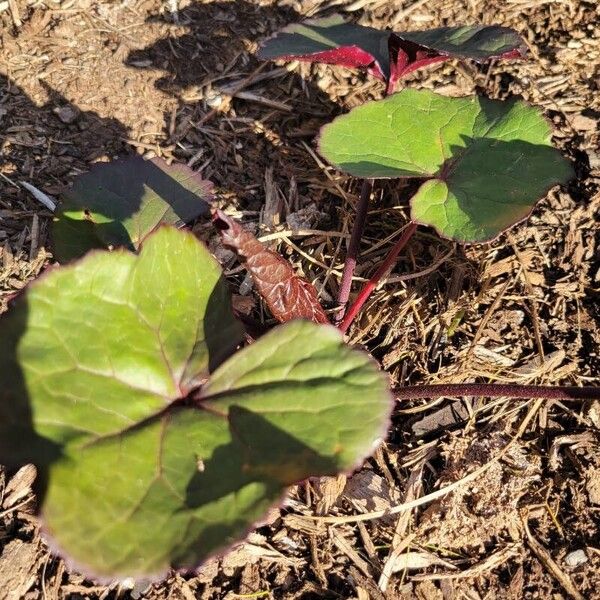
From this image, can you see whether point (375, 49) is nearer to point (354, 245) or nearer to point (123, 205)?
point (354, 245)

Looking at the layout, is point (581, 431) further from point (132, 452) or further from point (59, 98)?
point (59, 98)

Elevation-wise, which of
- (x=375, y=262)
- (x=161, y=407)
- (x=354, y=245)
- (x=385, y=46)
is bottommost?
(x=375, y=262)

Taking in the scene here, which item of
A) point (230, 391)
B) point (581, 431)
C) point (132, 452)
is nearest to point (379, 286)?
point (581, 431)

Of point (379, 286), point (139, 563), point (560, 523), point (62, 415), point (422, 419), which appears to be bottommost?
point (560, 523)

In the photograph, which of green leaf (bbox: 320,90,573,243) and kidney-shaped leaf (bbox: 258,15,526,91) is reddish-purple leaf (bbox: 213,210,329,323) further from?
kidney-shaped leaf (bbox: 258,15,526,91)

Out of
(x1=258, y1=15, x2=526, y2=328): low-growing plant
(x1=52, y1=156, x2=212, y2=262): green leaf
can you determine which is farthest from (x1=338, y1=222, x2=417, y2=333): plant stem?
(x1=52, y1=156, x2=212, y2=262): green leaf

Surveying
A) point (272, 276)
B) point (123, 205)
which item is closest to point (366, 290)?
point (272, 276)
